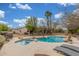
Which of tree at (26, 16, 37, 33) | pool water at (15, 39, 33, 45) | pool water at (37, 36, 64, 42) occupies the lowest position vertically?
pool water at (15, 39, 33, 45)

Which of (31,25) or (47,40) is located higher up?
(31,25)

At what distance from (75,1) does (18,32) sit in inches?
23.5

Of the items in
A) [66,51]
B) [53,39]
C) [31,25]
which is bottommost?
[66,51]

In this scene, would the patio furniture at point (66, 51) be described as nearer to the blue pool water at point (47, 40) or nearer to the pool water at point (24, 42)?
the blue pool water at point (47, 40)

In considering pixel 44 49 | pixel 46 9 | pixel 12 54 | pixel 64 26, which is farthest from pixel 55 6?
pixel 12 54

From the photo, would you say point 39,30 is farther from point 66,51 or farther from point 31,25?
point 66,51

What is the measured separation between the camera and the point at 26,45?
1920 millimetres

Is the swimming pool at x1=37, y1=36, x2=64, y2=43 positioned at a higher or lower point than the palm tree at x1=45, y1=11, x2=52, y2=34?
lower

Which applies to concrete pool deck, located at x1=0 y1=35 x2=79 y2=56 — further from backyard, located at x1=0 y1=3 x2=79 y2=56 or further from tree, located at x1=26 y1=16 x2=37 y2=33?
tree, located at x1=26 y1=16 x2=37 y2=33

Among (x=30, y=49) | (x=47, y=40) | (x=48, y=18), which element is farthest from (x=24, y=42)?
(x=48, y=18)

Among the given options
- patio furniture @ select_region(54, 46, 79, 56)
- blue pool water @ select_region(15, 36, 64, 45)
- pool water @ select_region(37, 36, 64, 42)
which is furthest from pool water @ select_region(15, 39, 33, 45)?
patio furniture @ select_region(54, 46, 79, 56)

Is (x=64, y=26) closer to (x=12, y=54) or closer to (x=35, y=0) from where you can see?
(x=35, y=0)

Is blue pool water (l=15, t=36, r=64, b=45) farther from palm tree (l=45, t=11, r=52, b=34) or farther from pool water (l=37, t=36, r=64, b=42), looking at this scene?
palm tree (l=45, t=11, r=52, b=34)

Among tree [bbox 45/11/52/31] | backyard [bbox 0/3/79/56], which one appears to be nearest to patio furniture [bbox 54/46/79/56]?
backyard [bbox 0/3/79/56]
